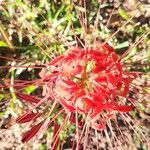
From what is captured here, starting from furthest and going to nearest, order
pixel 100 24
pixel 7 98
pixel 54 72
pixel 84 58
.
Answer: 1. pixel 100 24
2. pixel 7 98
3. pixel 54 72
4. pixel 84 58

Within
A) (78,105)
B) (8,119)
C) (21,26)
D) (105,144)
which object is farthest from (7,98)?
(78,105)

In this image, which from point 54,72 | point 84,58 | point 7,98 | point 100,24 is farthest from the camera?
point 100,24

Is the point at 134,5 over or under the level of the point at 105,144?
over

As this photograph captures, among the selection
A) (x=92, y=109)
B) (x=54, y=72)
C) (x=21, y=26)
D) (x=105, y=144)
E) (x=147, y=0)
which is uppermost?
(x=147, y=0)

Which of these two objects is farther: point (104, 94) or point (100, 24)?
point (100, 24)

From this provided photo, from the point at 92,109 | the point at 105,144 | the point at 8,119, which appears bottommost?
the point at 105,144

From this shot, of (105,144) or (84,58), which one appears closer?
(84,58)

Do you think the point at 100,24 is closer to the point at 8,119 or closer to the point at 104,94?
the point at 8,119

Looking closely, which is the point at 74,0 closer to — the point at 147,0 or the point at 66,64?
the point at 147,0

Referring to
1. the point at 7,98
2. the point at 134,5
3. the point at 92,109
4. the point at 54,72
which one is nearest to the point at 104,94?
the point at 92,109
